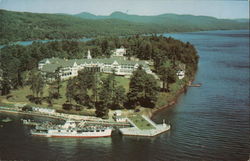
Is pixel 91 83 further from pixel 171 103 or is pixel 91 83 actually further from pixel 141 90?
pixel 171 103

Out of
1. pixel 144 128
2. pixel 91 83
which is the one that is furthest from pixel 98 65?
pixel 144 128

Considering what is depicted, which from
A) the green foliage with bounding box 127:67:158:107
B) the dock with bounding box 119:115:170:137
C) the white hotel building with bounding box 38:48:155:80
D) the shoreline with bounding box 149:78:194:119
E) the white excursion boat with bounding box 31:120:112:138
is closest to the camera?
the white excursion boat with bounding box 31:120:112:138

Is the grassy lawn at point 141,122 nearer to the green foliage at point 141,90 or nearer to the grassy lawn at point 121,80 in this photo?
the green foliage at point 141,90

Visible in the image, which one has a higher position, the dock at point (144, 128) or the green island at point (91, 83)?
the green island at point (91, 83)

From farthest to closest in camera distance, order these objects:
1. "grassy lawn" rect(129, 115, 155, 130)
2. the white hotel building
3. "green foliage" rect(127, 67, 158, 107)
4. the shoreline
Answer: the white hotel building → the shoreline → "green foliage" rect(127, 67, 158, 107) → "grassy lawn" rect(129, 115, 155, 130)

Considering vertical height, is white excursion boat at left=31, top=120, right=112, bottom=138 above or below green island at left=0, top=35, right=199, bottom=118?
below

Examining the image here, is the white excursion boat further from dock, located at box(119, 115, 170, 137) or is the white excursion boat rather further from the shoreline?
the shoreline

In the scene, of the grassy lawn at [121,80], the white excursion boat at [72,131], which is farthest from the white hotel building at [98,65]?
the white excursion boat at [72,131]

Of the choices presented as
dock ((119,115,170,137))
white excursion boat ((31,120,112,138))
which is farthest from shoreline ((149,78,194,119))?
white excursion boat ((31,120,112,138))

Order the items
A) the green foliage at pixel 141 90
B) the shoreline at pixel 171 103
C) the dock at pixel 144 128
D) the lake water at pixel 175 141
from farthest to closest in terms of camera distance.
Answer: the shoreline at pixel 171 103
the green foliage at pixel 141 90
the dock at pixel 144 128
the lake water at pixel 175 141
